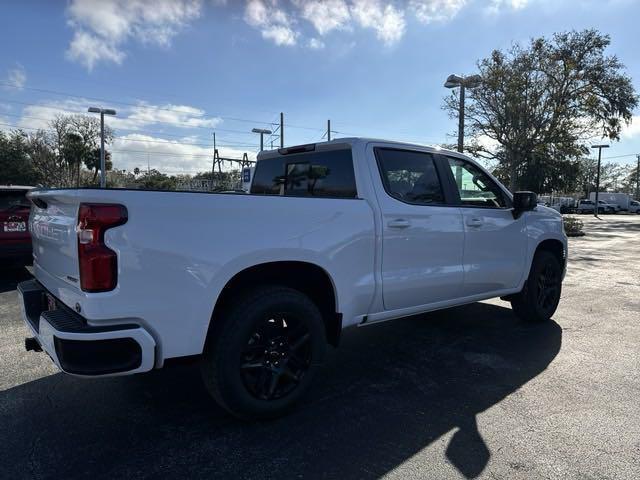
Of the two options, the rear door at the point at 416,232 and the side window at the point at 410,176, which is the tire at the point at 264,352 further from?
the side window at the point at 410,176

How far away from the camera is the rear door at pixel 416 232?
3.66m

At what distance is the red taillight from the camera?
2.40m

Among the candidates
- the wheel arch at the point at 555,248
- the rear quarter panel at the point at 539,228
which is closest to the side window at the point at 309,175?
the rear quarter panel at the point at 539,228

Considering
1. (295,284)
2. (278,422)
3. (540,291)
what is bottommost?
(278,422)

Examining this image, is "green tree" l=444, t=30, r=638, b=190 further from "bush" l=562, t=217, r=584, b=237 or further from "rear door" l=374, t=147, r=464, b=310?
"rear door" l=374, t=147, r=464, b=310

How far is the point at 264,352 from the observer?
3.05 metres

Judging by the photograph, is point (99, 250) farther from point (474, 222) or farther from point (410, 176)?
point (474, 222)

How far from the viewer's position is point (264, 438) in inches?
114

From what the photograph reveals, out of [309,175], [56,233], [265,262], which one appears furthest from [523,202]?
[56,233]

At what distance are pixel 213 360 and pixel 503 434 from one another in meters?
1.86

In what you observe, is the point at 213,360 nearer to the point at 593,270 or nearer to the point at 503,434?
the point at 503,434

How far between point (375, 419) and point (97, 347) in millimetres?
1805

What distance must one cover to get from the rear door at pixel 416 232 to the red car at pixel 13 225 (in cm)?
602

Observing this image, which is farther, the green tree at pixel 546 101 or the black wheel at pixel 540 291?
the green tree at pixel 546 101
